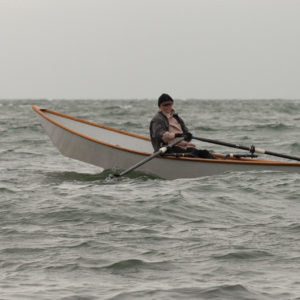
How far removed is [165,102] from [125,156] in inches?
53.2

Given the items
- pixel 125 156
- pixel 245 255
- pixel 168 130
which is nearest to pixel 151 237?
pixel 245 255

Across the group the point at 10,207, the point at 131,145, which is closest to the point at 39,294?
the point at 10,207

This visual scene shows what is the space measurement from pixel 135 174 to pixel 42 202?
9.22 ft

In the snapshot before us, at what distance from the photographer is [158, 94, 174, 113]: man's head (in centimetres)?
1109

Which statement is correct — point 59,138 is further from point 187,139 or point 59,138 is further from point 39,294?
point 39,294

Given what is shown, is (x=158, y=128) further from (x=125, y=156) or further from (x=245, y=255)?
(x=245, y=255)

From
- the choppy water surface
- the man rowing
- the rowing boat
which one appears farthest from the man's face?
the choppy water surface

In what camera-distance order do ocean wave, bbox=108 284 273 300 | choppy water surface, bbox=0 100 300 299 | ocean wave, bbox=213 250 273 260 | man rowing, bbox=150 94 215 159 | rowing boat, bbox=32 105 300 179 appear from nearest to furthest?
ocean wave, bbox=108 284 273 300 → choppy water surface, bbox=0 100 300 299 → ocean wave, bbox=213 250 273 260 → rowing boat, bbox=32 105 300 179 → man rowing, bbox=150 94 215 159

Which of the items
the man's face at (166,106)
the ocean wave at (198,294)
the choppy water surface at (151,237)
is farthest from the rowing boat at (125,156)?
the ocean wave at (198,294)

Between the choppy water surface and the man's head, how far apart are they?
45.4 inches

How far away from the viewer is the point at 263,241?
6988 millimetres

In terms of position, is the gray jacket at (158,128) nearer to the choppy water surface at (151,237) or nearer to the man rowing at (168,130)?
the man rowing at (168,130)

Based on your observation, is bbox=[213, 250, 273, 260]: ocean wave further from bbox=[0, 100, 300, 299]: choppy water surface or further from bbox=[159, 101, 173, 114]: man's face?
bbox=[159, 101, 173, 114]: man's face

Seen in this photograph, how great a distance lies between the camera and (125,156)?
11953 mm
